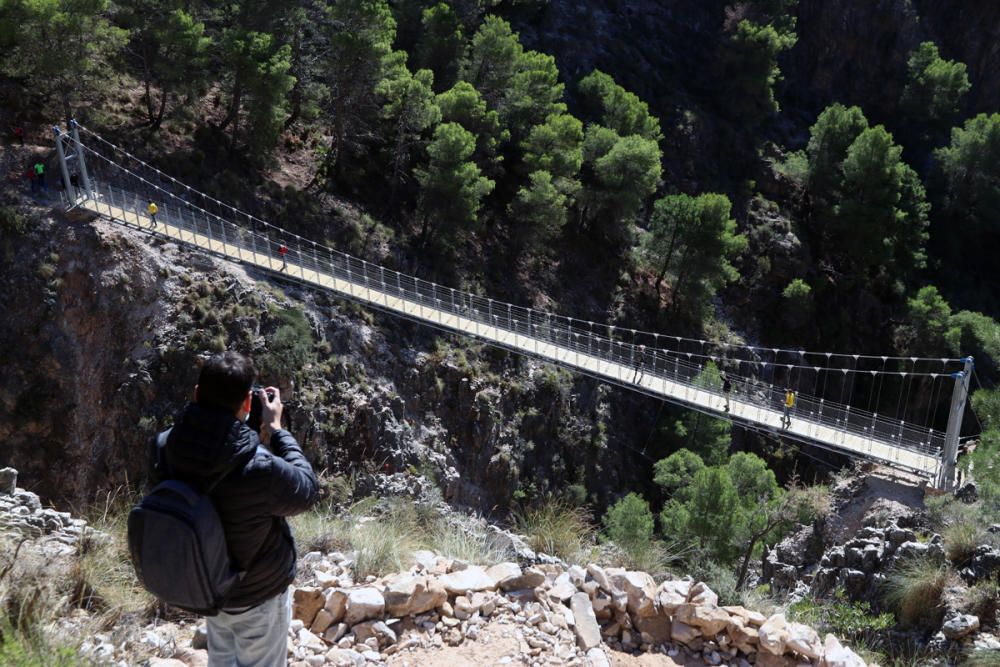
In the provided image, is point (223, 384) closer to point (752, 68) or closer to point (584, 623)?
point (584, 623)

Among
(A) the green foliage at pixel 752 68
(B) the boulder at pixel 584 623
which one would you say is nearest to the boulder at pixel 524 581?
(B) the boulder at pixel 584 623

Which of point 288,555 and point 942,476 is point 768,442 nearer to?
point 942,476

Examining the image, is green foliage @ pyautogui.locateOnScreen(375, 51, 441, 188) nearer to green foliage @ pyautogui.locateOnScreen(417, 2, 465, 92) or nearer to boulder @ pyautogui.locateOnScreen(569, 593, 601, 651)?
green foliage @ pyautogui.locateOnScreen(417, 2, 465, 92)

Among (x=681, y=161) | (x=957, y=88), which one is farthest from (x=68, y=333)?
(x=957, y=88)

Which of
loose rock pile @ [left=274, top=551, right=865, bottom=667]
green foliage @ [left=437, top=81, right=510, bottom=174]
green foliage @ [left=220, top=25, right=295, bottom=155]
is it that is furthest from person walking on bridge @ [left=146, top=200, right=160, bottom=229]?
loose rock pile @ [left=274, top=551, right=865, bottom=667]

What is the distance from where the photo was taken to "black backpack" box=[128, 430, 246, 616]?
2297 mm

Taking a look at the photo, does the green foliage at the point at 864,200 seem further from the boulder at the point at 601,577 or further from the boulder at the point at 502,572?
the boulder at the point at 502,572

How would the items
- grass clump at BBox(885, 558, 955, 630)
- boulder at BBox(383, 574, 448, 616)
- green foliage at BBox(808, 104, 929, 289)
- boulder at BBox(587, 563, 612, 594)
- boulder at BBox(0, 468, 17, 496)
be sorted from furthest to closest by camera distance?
green foliage at BBox(808, 104, 929, 289), grass clump at BBox(885, 558, 955, 630), boulder at BBox(0, 468, 17, 496), boulder at BBox(587, 563, 612, 594), boulder at BBox(383, 574, 448, 616)

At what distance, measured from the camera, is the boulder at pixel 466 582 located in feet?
13.7

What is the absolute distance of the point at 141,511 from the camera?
7.55 feet

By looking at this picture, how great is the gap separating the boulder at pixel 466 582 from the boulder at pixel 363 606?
382 millimetres

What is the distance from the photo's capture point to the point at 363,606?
389 centimetres

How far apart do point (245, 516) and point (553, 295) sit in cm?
2061

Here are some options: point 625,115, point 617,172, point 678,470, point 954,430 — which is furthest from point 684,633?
point 625,115
